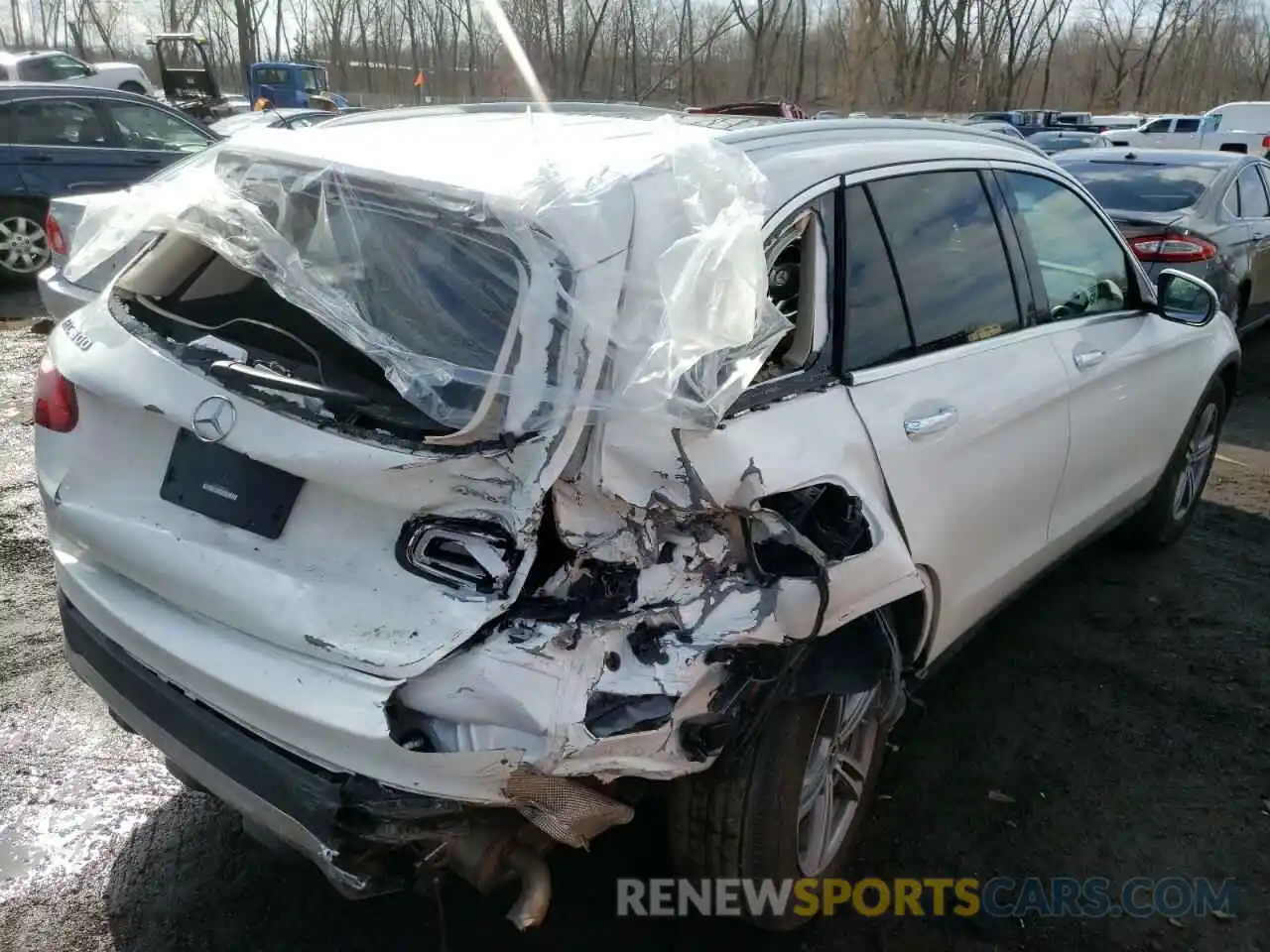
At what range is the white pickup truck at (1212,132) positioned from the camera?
867 inches

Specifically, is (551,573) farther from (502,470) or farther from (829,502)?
(829,502)

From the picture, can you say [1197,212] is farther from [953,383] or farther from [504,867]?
[504,867]

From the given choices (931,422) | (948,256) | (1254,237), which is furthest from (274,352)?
(1254,237)

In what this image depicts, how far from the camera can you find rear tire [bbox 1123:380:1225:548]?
454 centimetres

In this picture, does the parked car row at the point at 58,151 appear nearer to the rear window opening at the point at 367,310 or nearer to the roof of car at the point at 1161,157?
the roof of car at the point at 1161,157

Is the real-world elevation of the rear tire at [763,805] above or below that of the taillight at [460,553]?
below

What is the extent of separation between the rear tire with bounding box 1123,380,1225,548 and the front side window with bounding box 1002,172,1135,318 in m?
0.96

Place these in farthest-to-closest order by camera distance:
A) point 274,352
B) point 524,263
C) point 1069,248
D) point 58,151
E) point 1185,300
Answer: point 58,151 → point 1185,300 → point 1069,248 → point 274,352 → point 524,263

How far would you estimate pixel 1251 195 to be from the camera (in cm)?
844

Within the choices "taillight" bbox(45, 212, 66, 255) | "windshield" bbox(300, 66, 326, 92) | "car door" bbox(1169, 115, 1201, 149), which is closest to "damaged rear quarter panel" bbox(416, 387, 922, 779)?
"taillight" bbox(45, 212, 66, 255)

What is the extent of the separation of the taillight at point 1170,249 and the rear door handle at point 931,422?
17.4 feet

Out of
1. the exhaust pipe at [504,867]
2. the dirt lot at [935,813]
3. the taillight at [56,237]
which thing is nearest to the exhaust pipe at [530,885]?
the exhaust pipe at [504,867]

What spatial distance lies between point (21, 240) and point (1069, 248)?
30.4 feet

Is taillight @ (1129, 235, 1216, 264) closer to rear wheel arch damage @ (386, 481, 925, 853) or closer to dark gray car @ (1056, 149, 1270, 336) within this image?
dark gray car @ (1056, 149, 1270, 336)
